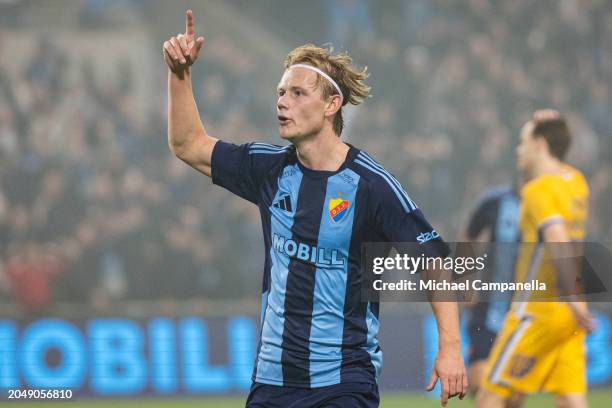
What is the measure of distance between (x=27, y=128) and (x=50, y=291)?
8.40 ft

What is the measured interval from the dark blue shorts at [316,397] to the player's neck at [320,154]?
0.98m

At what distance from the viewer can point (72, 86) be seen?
14.1 m

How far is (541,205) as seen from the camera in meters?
6.05

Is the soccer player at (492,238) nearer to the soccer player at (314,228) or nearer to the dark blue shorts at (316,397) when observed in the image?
the soccer player at (314,228)

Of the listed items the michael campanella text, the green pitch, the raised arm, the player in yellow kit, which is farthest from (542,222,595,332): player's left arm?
the green pitch

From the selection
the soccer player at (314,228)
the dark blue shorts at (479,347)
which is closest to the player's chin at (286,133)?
the soccer player at (314,228)

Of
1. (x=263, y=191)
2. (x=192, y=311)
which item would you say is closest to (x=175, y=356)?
(x=192, y=311)

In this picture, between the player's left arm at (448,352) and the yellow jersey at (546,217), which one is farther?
the yellow jersey at (546,217)

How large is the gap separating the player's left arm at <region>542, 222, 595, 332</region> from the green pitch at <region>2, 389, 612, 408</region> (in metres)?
3.90

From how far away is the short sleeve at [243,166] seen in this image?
4551 mm

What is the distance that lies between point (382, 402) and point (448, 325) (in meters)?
6.34

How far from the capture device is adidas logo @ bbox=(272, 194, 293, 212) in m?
4.44

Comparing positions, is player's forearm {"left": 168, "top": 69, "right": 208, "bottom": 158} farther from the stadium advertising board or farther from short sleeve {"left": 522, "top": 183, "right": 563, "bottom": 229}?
the stadium advertising board

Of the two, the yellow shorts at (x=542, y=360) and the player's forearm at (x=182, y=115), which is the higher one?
the player's forearm at (x=182, y=115)
